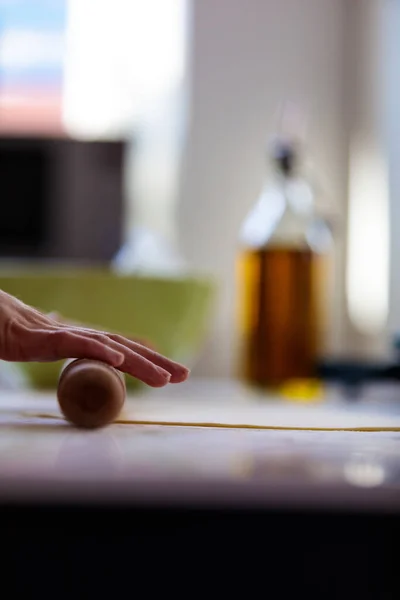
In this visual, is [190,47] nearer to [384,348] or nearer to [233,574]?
[384,348]

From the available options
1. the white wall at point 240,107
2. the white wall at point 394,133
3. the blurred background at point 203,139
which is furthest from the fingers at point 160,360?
the white wall at point 240,107

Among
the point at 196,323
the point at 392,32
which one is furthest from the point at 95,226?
the point at 196,323

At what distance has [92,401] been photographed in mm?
435

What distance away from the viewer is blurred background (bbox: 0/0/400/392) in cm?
145

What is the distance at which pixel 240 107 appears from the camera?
1.63 meters

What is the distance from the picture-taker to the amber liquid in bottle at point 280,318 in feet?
3.33

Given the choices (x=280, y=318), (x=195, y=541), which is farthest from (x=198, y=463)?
(x=280, y=318)

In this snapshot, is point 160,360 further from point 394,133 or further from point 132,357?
point 394,133

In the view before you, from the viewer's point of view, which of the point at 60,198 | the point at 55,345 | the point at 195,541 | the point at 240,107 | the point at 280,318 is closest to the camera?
the point at 195,541

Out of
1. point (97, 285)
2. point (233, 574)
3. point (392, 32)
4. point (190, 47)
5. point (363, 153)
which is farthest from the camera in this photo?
point (190, 47)

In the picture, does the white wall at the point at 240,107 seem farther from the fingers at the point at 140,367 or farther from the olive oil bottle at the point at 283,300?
the fingers at the point at 140,367

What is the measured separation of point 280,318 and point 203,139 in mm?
705

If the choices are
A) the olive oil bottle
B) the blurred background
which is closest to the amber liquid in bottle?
the olive oil bottle

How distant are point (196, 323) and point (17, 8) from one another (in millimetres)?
1445
